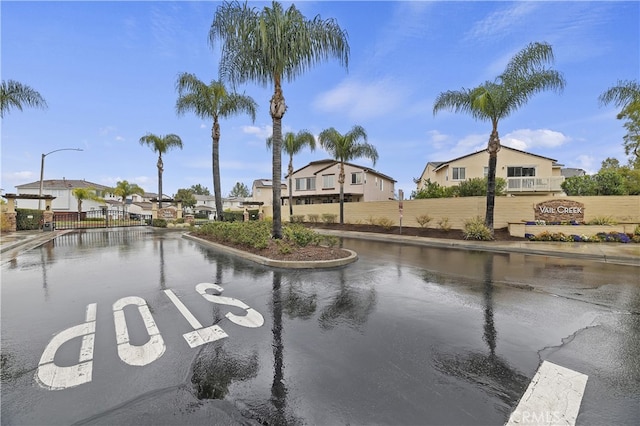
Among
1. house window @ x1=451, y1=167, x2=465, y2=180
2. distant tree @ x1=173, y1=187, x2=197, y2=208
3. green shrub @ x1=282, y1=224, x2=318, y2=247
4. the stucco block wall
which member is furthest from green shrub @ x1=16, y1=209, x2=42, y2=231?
distant tree @ x1=173, y1=187, x2=197, y2=208

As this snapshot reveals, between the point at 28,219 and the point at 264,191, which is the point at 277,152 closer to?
the point at 28,219

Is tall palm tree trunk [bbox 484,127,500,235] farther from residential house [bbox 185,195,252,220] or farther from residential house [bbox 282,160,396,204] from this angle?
residential house [bbox 185,195,252,220]

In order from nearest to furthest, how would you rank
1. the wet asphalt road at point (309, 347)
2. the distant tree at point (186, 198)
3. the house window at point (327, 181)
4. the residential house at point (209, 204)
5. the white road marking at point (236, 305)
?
the wet asphalt road at point (309, 347) → the white road marking at point (236, 305) → the house window at point (327, 181) → the residential house at point (209, 204) → the distant tree at point (186, 198)

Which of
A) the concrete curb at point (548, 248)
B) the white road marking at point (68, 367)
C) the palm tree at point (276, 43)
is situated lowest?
the concrete curb at point (548, 248)

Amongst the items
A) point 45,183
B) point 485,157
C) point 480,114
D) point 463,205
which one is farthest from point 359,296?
point 45,183

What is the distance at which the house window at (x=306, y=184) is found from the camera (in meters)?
41.4

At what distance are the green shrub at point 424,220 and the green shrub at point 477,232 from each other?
13.4ft

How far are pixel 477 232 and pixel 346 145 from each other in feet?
44.4

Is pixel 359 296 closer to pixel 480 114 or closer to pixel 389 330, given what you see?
pixel 389 330

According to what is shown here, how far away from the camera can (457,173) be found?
1272 inches

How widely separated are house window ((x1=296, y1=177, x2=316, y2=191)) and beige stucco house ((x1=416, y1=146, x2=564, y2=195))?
17.7m

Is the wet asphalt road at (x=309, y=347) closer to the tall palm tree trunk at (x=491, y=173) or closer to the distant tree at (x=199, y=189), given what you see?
the tall palm tree trunk at (x=491, y=173)

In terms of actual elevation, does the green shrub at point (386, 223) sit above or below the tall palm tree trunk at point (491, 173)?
below

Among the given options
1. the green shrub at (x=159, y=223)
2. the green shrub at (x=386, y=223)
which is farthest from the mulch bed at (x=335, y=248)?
the green shrub at (x=159, y=223)
